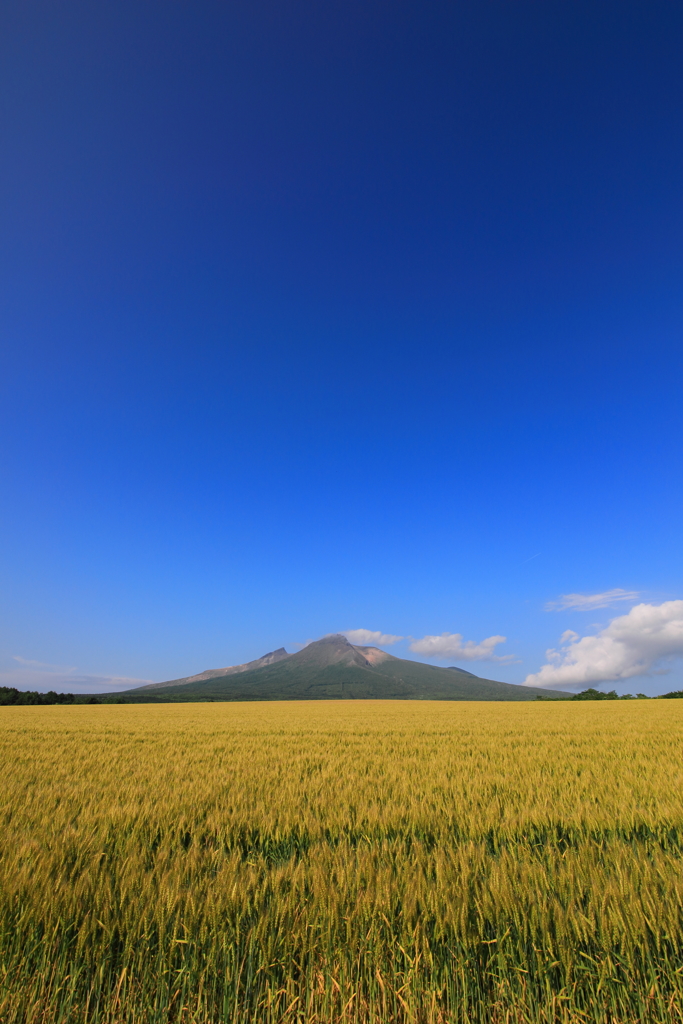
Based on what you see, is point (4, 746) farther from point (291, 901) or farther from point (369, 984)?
point (369, 984)

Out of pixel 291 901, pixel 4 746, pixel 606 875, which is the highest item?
pixel 291 901

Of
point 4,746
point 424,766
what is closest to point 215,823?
point 424,766

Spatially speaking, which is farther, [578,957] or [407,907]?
[407,907]

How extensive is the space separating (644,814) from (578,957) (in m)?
3.23

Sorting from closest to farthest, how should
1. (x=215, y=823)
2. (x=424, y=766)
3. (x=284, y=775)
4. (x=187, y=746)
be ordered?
1. (x=215, y=823)
2. (x=284, y=775)
3. (x=424, y=766)
4. (x=187, y=746)

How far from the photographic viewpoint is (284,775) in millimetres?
6258

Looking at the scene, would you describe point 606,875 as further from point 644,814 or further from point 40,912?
point 40,912

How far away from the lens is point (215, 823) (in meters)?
4.03

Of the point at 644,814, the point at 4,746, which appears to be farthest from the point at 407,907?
the point at 4,746

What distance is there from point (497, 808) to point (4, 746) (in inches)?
497

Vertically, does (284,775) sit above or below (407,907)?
below

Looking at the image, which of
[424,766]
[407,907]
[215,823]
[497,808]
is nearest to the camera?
[407,907]

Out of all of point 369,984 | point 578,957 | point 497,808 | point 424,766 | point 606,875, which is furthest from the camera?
point 424,766

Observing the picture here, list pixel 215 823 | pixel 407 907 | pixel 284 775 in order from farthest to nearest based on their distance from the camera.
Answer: pixel 284 775 → pixel 215 823 → pixel 407 907
